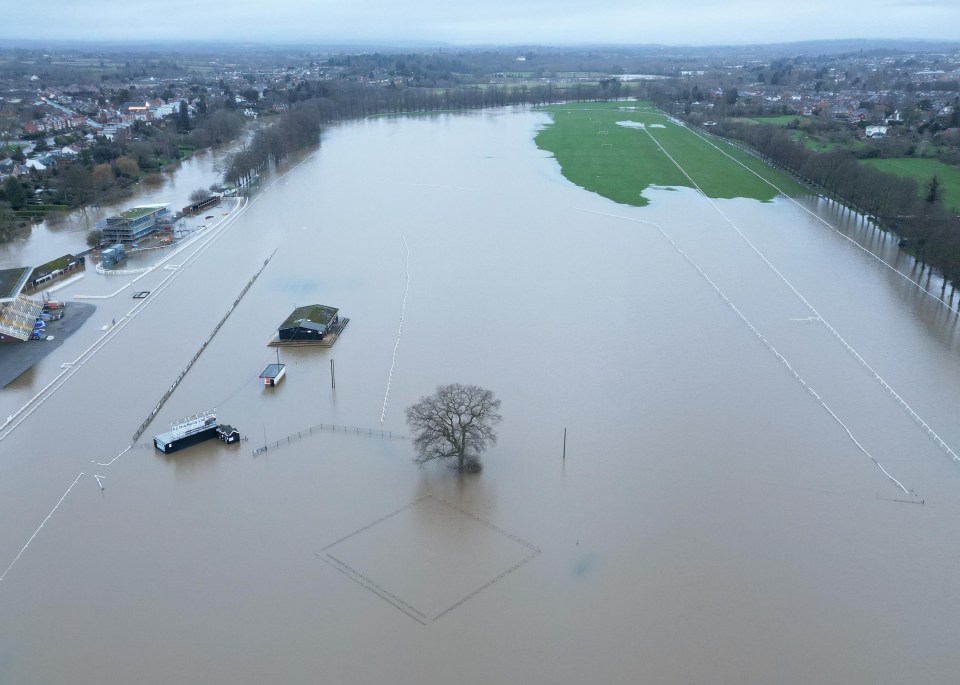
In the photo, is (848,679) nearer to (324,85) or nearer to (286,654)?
(286,654)

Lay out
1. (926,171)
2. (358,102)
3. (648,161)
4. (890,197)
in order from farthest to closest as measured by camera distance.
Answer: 1. (358,102)
2. (648,161)
3. (926,171)
4. (890,197)

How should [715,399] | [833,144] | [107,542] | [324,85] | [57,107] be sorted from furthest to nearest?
[324,85] < [57,107] < [833,144] < [715,399] < [107,542]

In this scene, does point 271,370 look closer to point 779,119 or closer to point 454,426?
point 454,426

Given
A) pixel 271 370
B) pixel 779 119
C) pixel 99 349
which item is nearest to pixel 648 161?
pixel 779 119

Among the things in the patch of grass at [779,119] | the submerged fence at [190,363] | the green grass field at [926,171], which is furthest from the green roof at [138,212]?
the patch of grass at [779,119]

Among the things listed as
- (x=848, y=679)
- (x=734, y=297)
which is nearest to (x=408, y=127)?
(x=734, y=297)

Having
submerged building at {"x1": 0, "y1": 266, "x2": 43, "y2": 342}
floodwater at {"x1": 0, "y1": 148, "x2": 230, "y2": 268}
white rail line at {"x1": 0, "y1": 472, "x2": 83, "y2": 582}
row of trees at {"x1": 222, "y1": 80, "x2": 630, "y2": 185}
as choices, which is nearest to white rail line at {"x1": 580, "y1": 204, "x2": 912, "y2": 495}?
white rail line at {"x1": 0, "y1": 472, "x2": 83, "y2": 582}
